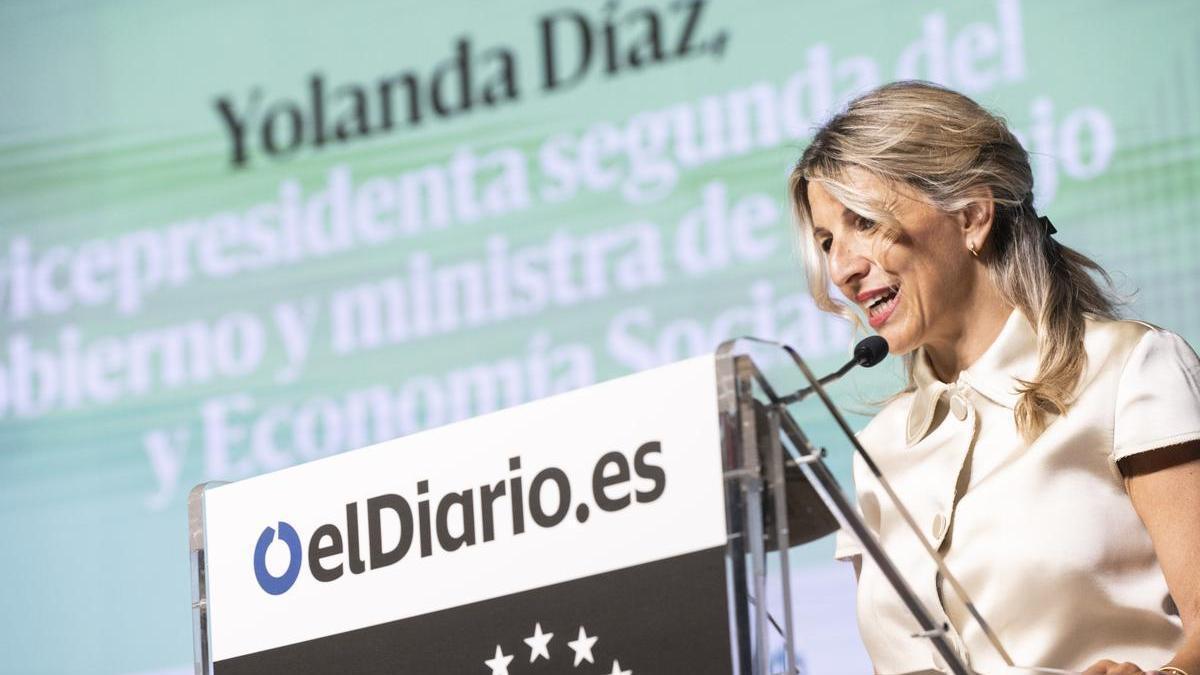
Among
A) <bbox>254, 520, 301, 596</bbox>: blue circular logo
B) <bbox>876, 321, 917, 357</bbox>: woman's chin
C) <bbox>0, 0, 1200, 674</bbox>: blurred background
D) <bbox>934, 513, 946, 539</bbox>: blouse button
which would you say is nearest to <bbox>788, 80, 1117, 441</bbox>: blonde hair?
<bbox>876, 321, 917, 357</bbox>: woman's chin

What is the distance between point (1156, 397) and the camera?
180 centimetres

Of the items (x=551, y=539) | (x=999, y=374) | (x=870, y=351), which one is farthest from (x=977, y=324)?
(x=551, y=539)

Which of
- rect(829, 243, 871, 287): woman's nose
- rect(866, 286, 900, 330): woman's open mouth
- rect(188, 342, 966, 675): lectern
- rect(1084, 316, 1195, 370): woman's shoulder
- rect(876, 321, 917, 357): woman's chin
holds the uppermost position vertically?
rect(829, 243, 871, 287): woman's nose

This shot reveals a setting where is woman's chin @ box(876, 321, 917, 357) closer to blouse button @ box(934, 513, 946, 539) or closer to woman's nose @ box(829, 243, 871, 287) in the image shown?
woman's nose @ box(829, 243, 871, 287)

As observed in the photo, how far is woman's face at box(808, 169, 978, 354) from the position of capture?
1993 millimetres

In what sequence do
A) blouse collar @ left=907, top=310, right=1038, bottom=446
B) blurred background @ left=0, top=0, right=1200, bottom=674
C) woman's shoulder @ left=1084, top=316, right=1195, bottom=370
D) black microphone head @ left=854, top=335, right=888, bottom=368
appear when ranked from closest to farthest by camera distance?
1. black microphone head @ left=854, top=335, right=888, bottom=368
2. woman's shoulder @ left=1084, top=316, right=1195, bottom=370
3. blouse collar @ left=907, top=310, right=1038, bottom=446
4. blurred background @ left=0, top=0, right=1200, bottom=674

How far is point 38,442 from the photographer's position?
15.1 ft

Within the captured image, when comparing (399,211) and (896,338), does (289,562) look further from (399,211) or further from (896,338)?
(399,211)

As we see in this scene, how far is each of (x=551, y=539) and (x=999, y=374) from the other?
0.69 metres

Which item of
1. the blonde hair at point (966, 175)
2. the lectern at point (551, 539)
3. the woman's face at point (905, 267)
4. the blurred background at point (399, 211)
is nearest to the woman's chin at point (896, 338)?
the woman's face at point (905, 267)

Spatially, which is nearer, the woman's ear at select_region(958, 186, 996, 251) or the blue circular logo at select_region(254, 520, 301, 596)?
the blue circular logo at select_region(254, 520, 301, 596)

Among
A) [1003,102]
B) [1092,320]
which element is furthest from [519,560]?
[1003,102]

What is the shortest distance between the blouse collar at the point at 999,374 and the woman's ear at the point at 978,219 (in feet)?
0.33

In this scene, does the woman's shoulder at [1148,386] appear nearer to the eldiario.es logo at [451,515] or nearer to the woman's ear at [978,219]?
the woman's ear at [978,219]
